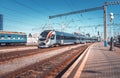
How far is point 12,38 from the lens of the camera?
149 ft

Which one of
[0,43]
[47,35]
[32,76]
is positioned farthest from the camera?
[0,43]

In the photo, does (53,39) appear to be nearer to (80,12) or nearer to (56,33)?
(56,33)

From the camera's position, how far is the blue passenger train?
42438 mm

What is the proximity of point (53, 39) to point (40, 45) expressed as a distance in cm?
260

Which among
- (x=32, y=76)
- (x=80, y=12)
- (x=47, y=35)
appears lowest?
(x=32, y=76)

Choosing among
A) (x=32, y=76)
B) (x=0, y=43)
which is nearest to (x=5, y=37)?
(x=0, y=43)

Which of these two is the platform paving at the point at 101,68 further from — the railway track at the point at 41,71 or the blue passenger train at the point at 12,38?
the blue passenger train at the point at 12,38

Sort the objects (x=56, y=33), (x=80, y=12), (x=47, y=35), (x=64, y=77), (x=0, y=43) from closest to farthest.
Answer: (x=64, y=77) < (x=47, y=35) < (x=56, y=33) < (x=0, y=43) < (x=80, y=12)

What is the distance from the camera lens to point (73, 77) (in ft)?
24.3

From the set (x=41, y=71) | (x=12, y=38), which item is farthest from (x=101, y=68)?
(x=12, y=38)

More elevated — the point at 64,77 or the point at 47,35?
the point at 47,35

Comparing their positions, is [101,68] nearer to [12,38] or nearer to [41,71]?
[41,71]

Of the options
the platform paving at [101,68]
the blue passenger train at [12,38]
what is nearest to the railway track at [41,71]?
the platform paving at [101,68]

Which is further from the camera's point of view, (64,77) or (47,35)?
(47,35)
